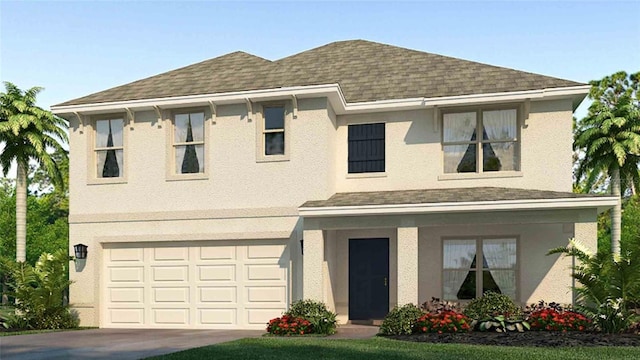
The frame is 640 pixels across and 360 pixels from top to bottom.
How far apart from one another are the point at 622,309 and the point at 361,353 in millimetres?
5888

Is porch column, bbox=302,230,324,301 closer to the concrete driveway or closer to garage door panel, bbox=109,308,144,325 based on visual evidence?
the concrete driveway

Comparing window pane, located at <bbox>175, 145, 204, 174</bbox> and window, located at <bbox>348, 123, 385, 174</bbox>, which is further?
window, located at <bbox>348, 123, 385, 174</bbox>

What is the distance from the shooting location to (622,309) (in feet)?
45.4

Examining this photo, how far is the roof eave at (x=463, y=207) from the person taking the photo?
1543 centimetres

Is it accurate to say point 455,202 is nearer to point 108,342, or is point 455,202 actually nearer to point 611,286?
point 611,286

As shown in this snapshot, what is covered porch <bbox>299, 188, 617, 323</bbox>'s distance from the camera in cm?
1599

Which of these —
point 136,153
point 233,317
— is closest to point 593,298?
point 233,317

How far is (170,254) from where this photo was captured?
18797mm

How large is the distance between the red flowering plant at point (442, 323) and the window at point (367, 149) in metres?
5.27

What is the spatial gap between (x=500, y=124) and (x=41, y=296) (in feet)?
42.8

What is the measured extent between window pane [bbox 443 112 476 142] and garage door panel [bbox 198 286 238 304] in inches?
279

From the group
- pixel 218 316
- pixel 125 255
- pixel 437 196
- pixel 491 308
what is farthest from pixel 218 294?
pixel 491 308

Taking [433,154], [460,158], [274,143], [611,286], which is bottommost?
[611,286]

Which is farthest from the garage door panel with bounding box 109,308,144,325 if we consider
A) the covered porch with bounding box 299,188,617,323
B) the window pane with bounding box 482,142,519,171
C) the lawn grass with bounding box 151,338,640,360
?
the window pane with bounding box 482,142,519,171
